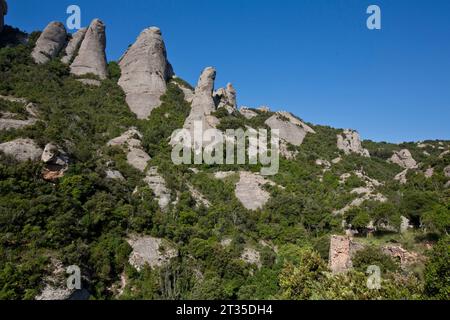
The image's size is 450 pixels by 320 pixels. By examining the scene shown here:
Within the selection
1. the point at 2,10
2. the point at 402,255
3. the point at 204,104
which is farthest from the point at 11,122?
the point at 402,255

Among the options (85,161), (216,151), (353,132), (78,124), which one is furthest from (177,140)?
(353,132)

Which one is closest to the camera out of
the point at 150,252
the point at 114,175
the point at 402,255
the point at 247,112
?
the point at 402,255

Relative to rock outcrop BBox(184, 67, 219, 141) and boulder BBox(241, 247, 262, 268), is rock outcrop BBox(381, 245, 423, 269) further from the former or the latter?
→ rock outcrop BBox(184, 67, 219, 141)

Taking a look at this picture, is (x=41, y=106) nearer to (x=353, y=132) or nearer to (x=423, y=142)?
(x=353, y=132)

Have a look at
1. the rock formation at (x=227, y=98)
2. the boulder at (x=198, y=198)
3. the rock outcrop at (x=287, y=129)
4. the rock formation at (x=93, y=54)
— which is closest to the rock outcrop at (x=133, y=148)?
the boulder at (x=198, y=198)

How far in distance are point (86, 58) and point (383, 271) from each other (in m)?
69.5

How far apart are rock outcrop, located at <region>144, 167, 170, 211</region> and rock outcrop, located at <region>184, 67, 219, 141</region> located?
17.2m

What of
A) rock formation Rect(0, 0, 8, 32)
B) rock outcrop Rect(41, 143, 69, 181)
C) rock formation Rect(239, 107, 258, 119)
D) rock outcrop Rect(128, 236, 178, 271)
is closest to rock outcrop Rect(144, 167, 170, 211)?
rock outcrop Rect(128, 236, 178, 271)

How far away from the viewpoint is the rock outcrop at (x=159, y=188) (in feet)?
141

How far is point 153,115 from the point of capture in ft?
216

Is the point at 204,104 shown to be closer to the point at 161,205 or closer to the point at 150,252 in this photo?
the point at 161,205

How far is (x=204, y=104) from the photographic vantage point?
69438 millimetres

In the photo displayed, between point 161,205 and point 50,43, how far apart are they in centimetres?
5106
